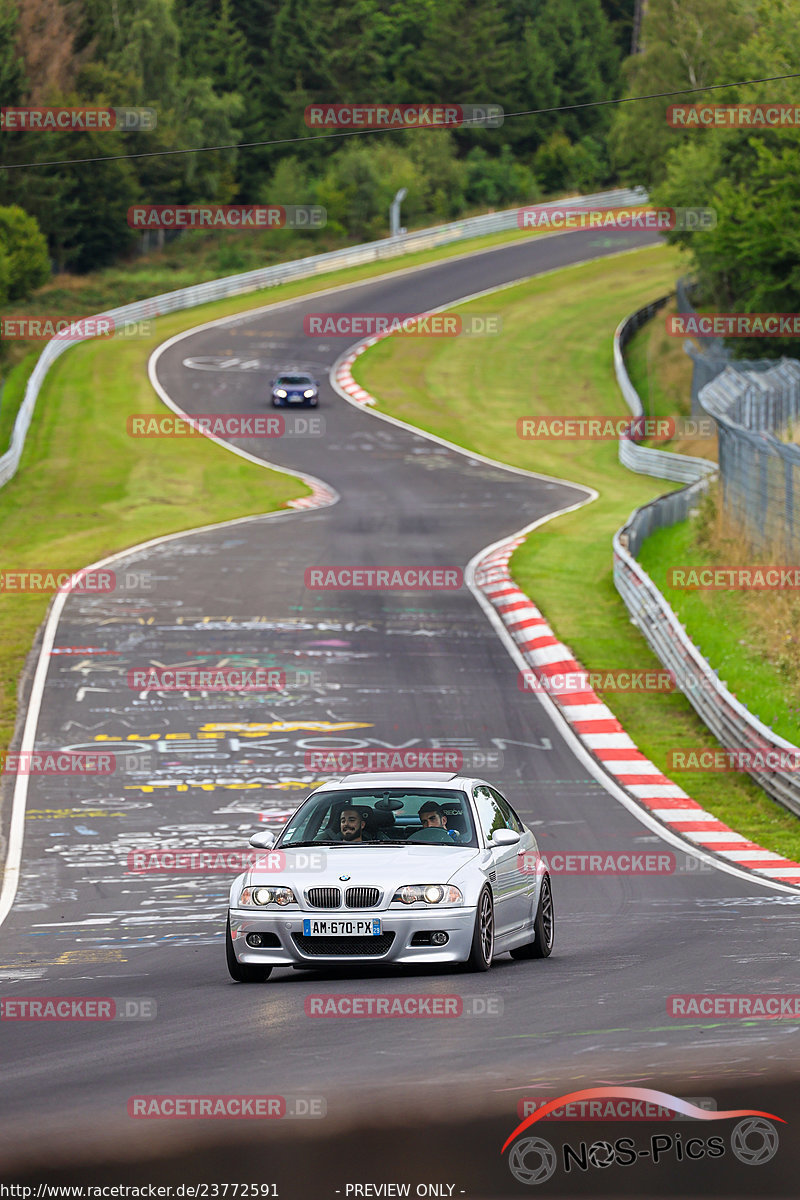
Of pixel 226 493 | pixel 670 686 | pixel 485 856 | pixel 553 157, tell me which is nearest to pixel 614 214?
pixel 553 157

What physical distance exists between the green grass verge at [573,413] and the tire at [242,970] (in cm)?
804

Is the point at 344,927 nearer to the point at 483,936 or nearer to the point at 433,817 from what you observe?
the point at 483,936

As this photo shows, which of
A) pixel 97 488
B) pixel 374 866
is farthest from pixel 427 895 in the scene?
pixel 97 488

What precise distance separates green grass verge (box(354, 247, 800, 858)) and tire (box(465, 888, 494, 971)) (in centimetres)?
713

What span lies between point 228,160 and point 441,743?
274ft

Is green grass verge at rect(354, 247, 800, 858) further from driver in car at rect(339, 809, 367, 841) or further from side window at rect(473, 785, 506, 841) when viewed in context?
driver in car at rect(339, 809, 367, 841)

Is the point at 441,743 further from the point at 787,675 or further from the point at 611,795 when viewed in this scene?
the point at 787,675

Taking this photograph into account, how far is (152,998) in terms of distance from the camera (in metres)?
9.54

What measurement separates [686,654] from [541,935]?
490 inches

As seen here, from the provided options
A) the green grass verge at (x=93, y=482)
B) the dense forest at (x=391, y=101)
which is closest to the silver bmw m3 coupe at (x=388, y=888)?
the green grass verge at (x=93, y=482)

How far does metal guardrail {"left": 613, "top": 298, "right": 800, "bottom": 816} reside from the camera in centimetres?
1861

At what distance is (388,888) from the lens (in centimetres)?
980

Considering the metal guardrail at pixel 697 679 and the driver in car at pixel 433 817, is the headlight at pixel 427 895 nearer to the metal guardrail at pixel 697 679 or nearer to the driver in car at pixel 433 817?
the driver in car at pixel 433 817

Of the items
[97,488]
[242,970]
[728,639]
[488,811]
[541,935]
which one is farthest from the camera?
[97,488]
